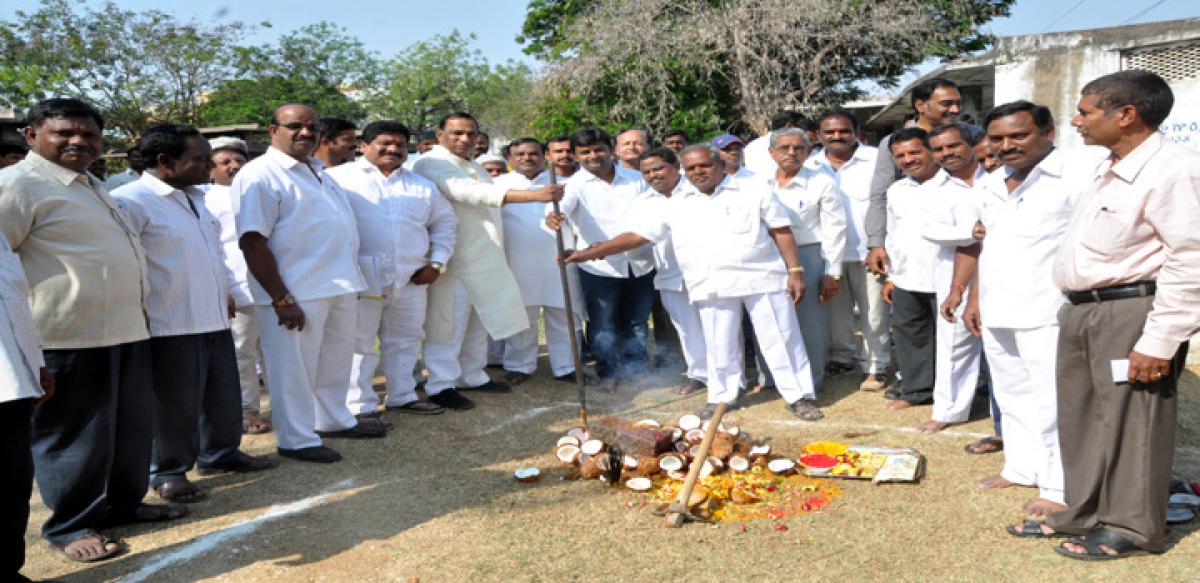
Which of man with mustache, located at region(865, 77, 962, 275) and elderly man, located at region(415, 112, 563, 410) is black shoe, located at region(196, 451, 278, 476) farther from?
man with mustache, located at region(865, 77, 962, 275)

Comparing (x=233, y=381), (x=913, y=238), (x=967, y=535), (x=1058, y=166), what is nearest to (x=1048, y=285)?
(x=1058, y=166)

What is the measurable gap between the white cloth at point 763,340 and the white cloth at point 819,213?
0.64m

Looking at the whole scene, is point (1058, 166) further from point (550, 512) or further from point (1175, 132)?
point (1175, 132)

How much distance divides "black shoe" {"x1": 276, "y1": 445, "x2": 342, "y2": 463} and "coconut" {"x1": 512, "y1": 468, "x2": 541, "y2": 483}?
4.09ft

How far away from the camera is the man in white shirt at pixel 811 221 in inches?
251

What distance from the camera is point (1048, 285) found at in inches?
162

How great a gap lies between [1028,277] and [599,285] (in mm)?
3519

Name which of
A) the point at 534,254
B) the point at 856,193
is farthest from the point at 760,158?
the point at 534,254

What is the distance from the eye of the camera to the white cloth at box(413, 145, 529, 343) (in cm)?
664

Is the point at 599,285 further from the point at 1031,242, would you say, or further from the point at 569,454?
the point at 1031,242

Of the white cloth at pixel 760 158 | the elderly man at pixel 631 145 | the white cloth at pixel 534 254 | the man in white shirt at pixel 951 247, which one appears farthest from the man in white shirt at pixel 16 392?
the white cloth at pixel 760 158

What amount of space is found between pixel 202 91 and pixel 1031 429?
26832 millimetres

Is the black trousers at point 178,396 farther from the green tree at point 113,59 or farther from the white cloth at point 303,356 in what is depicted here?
the green tree at point 113,59

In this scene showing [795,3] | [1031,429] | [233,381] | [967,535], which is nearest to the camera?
[967,535]
